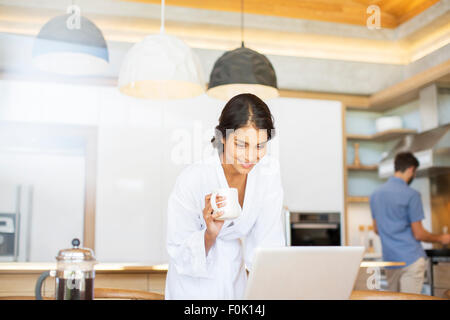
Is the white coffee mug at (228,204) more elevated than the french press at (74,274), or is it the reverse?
the white coffee mug at (228,204)

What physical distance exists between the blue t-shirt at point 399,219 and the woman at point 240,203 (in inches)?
57.7

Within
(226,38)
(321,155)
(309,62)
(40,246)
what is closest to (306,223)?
(321,155)

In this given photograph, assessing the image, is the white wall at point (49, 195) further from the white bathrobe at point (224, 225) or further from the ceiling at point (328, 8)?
the white bathrobe at point (224, 225)

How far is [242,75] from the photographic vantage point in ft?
6.50

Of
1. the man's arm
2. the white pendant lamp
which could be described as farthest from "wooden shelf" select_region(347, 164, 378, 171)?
the white pendant lamp

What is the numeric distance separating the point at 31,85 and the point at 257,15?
108cm

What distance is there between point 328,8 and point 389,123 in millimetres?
1416

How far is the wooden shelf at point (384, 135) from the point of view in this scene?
328cm

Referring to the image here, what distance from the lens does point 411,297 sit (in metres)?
1.31

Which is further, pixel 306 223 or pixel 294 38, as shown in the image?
pixel 306 223

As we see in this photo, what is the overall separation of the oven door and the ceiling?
130cm

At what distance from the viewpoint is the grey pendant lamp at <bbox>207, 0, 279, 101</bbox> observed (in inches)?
77.9

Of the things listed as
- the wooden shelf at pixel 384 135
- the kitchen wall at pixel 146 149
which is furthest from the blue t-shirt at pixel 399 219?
the wooden shelf at pixel 384 135
